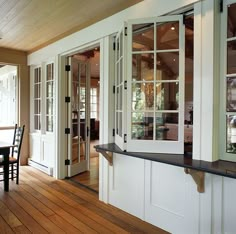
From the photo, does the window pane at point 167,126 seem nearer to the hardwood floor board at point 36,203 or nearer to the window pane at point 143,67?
the window pane at point 143,67

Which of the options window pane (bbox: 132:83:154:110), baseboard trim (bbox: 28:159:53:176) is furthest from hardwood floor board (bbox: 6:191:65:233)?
window pane (bbox: 132:83:154:110)

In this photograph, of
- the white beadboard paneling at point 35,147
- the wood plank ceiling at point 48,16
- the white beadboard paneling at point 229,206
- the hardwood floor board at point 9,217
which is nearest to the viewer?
the white beadboard paneling at point 229,206

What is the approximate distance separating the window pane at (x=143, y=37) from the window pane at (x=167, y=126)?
2.47 feet

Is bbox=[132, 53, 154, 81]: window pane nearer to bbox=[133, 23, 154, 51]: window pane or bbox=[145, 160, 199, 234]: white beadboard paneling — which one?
bbox=[133, 23, 154, 51]: window pane

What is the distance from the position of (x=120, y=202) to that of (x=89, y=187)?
3.36ft

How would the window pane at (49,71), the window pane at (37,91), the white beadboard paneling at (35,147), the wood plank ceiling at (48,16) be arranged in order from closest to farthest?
the wood plank ceiling at (48,16) → the window pane at (49,71) → the white beadboard paneling at (35,147) → the window pane at (37,91)

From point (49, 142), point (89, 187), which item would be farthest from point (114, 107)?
point (49, 142)

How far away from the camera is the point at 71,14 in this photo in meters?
3.29

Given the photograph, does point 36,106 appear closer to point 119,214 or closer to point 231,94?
point 119,214

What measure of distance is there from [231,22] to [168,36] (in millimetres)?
622

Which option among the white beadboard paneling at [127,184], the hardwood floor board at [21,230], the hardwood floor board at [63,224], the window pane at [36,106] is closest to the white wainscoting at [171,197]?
the white beadboard paneling at [127,184]

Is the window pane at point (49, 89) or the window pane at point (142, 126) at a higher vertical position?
the window pane at point (49, 89)

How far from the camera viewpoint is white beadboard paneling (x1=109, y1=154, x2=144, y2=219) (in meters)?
2.78

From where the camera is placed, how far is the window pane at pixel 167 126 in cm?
245
